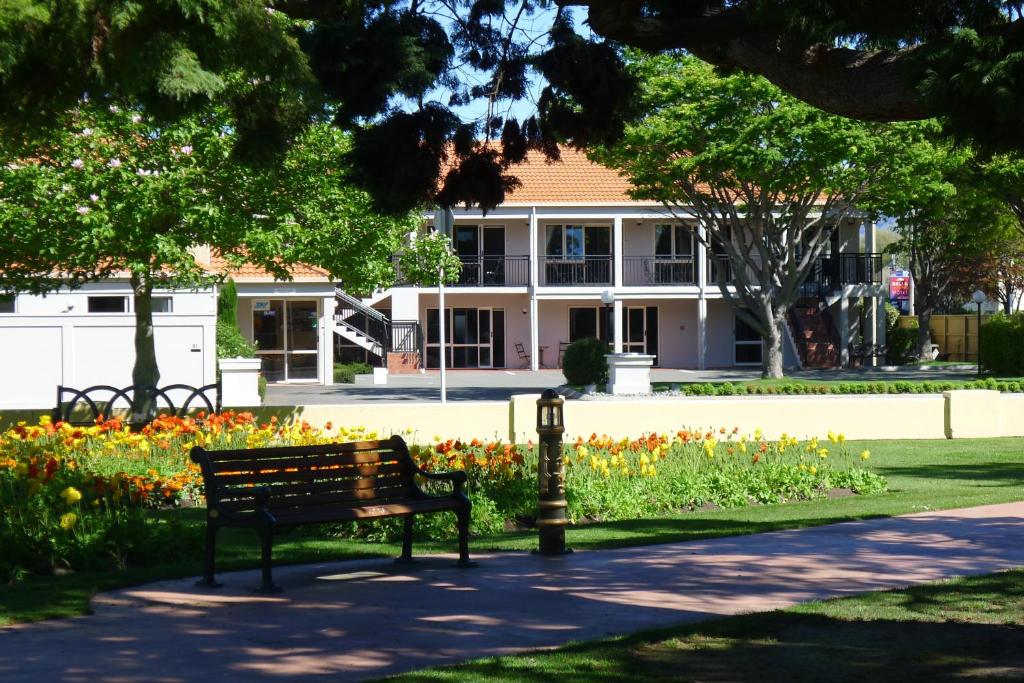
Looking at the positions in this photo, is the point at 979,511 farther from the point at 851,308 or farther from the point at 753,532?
the point at 851,308

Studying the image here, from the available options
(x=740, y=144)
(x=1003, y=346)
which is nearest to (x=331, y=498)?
(x=740, y=144)

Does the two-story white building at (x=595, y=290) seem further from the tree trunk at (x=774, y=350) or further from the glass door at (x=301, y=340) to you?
the tree trunk at (x=774, y=350)

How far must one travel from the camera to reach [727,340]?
4731 centimetres

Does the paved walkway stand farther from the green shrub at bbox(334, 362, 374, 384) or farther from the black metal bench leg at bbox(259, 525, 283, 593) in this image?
the black metal bench leg at bbox(259, 525, 283, 593)

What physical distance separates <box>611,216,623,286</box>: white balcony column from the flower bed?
1186 inches

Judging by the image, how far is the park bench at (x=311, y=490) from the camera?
7898 mm

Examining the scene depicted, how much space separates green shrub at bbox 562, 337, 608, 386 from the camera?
30.2m

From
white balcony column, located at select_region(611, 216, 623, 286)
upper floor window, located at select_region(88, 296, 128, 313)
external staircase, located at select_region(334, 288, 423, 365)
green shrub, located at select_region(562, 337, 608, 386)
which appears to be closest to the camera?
upper floor window, located at select_region(88, 296, 128, 313)

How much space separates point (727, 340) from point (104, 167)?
33090 mm

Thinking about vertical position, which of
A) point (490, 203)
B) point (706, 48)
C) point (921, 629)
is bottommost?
point (921, 629)

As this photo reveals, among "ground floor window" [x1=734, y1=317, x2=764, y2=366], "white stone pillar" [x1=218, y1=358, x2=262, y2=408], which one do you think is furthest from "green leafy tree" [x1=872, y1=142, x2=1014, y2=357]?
"white stone pillar" [x1=218, y1=358, x2=262, y2=408]

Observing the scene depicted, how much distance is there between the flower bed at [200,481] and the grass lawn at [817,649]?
12.9ft

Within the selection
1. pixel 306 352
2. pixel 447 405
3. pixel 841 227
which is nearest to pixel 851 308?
pixel 841 227

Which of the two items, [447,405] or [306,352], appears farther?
[306,352]
